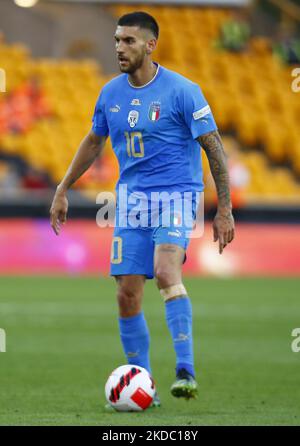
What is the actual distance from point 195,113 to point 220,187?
43 cm

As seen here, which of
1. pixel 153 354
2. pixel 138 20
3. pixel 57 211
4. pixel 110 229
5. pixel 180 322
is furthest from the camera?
pixel 110 229

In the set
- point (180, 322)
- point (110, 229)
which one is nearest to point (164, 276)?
point (180, 322)

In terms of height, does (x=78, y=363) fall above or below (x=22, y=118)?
below

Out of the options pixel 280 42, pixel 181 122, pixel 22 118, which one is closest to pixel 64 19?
pixel 22 118

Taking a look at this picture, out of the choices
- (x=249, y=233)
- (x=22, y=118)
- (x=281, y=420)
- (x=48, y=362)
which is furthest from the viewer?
(x=22, y=118)

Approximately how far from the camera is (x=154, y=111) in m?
6.48

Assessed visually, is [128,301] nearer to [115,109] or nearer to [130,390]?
[130,390]

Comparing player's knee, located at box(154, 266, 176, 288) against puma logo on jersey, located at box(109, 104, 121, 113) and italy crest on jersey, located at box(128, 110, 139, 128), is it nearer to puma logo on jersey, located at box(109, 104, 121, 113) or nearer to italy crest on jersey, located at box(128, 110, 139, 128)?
italy crest on jersey, located at box(128, 110, 139, 128)

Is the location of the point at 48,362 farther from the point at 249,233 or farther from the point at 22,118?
the point at 22,118

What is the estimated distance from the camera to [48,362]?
28.1ft

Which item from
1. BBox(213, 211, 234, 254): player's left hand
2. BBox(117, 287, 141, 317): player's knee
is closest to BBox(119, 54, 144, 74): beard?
BBox(213, 211, 234, 254): player's left hand

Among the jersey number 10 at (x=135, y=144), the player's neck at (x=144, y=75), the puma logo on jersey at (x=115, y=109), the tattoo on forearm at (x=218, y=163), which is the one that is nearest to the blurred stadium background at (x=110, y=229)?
the tattoo on forearm at (x=218, y=163)

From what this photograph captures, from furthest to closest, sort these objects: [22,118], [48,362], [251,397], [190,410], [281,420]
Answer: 1. [22,118]
2. [48,362]
3. [251,397]
4. [190,410]
5. [281,420]

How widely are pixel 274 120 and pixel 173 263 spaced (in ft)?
57.8
